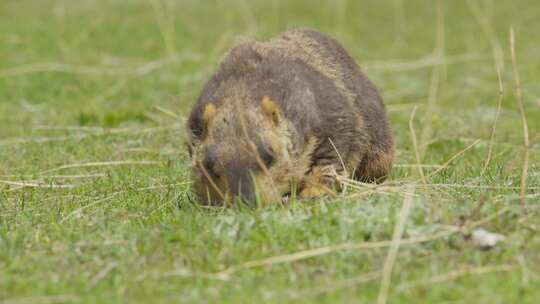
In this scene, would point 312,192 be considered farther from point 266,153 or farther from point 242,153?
point 242,153

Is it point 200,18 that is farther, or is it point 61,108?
point 200,18

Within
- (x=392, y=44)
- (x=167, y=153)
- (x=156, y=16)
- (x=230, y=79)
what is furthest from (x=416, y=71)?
(x=230, y=79)

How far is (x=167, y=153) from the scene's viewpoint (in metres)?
7.15

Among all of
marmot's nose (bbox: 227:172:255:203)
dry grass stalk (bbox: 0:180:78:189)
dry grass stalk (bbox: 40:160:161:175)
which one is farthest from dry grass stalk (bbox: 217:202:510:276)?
dry grass stalk (bbox: 40:160:161:175)

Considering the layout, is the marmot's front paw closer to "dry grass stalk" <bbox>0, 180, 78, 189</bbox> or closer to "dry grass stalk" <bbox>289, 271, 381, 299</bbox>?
"dry grass stalk" <bbox>289, 271, 381, 299</bbox>

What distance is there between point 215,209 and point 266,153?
0.41 metres

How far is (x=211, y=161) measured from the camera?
4.50 metres

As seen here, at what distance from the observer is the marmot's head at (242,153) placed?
440cm

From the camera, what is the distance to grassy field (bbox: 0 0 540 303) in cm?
368

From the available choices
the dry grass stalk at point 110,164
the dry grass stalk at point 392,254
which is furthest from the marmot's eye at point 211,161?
the dry grass stalk at point 110,164

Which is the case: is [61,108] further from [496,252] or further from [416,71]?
[496,252]

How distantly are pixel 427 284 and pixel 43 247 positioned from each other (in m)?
1.86

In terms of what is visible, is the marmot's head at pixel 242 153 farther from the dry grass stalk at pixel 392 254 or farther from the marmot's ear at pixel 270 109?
the dry grass stalk at pixel 392 254

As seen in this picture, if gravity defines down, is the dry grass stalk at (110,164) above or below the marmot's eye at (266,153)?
below
